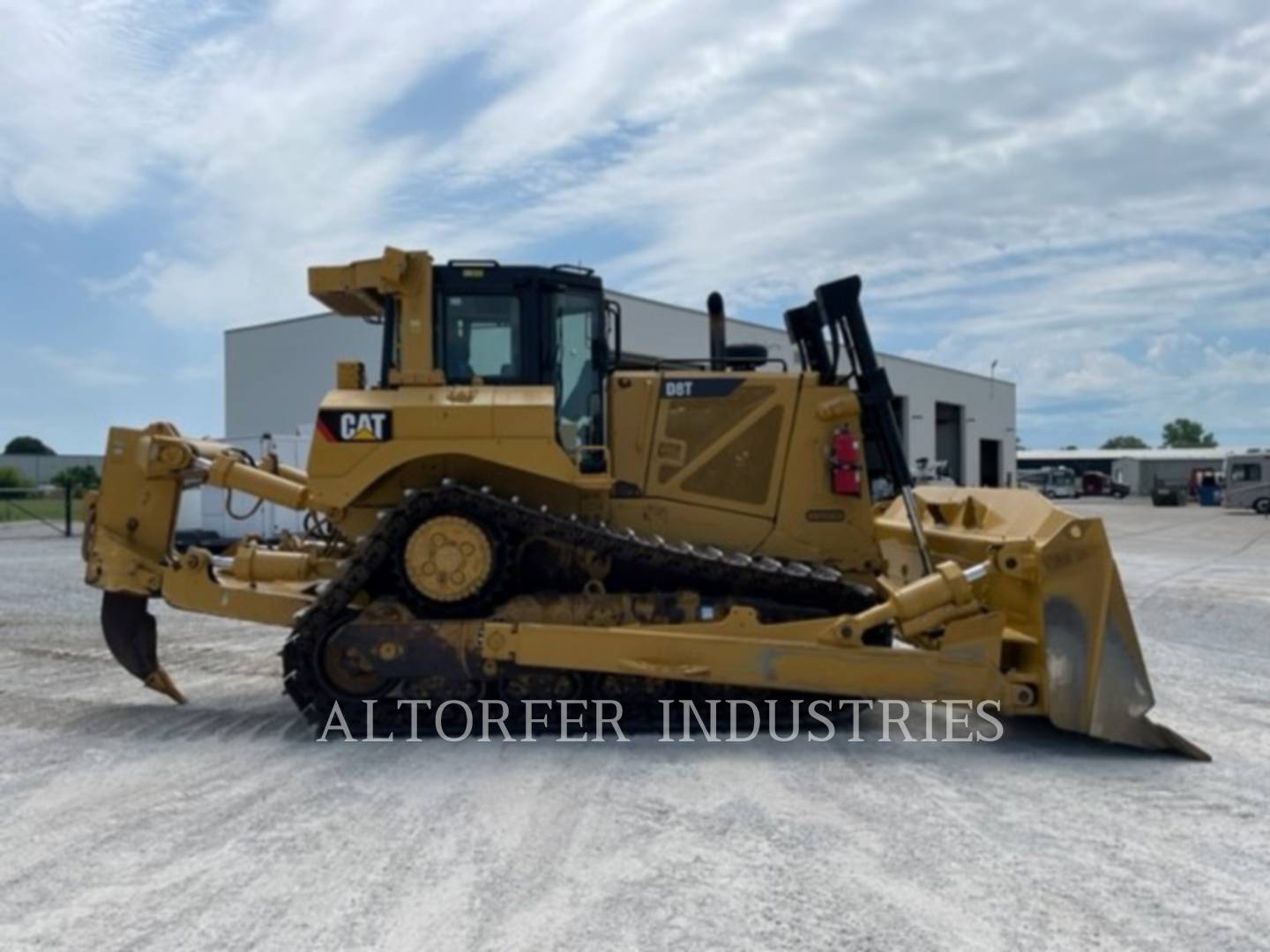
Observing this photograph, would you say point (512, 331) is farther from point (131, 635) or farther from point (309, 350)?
point (309, 350)

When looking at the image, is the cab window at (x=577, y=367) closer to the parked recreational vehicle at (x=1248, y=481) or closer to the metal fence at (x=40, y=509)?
the metal fence at (x=40, y=509)

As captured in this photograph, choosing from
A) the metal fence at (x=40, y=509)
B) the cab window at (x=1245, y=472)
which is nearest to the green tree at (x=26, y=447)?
the metal fence at (x=40, y=509)

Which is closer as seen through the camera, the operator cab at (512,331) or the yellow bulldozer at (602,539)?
the yellow bulldozer at (602,539)

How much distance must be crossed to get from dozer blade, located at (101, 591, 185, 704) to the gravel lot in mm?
313

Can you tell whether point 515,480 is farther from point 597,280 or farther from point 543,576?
point 597,280

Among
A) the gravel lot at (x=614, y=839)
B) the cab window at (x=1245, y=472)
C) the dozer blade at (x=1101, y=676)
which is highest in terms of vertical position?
the cab window at (x=1245, y=472)

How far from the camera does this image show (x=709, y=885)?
169 inches

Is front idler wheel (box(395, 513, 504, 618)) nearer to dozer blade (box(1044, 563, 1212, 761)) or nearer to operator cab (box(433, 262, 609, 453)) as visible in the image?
operator cab (box(433, 262, 609, 453))

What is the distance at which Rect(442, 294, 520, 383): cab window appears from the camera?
23.6 feet

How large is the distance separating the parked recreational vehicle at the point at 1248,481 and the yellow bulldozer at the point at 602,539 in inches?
1747

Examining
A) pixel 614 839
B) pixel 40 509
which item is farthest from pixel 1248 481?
pixel 614 839

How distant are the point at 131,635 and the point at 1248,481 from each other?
4954 centimetres

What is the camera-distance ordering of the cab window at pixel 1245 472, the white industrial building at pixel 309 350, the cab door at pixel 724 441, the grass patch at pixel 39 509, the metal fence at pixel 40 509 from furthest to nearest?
the cab window at pixel 1245 472, the grass patch at pixel 39 509, the white industrial building at pixel 309 350, the metal fence at pixel 40 509, the cab door at pixel 724 441

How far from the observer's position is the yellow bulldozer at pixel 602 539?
643 cm
